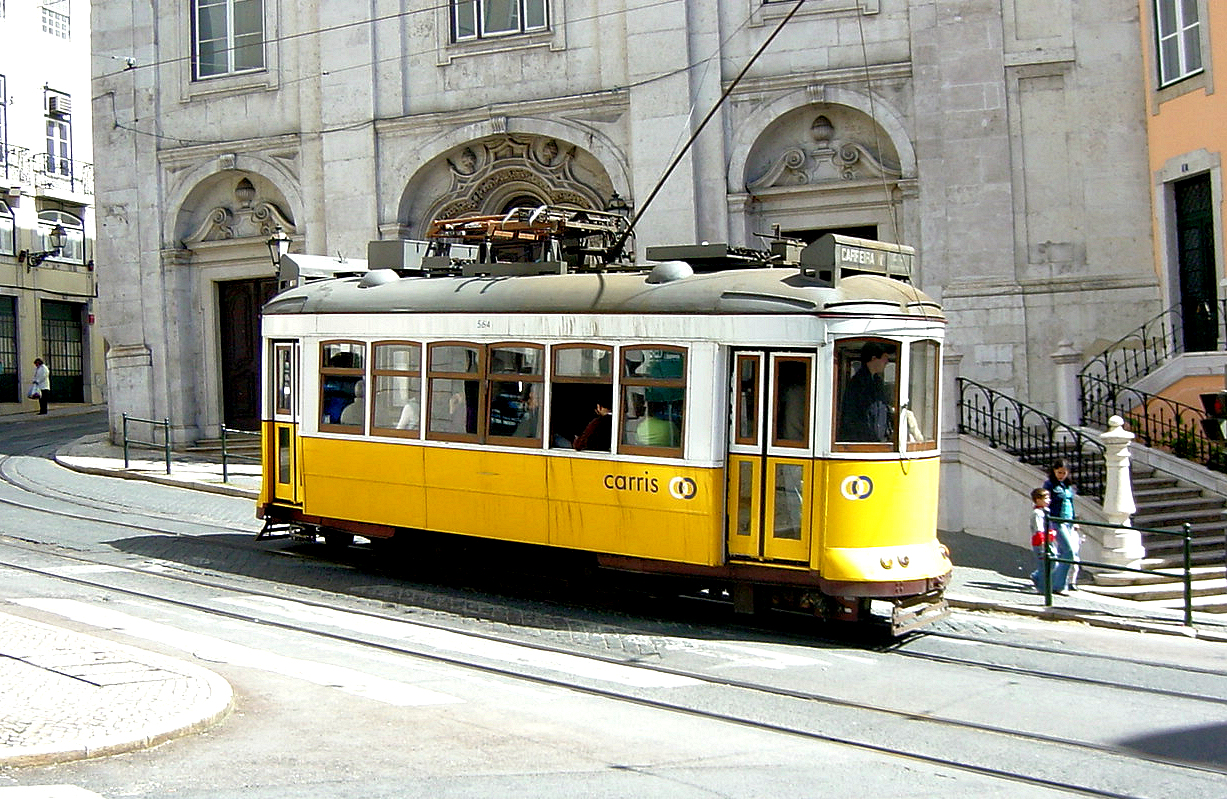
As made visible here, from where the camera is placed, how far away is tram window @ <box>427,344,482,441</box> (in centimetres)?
1314

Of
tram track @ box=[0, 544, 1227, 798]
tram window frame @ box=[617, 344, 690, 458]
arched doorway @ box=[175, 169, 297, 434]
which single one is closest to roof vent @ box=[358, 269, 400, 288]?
tram window frame @ box=[617, 344, 690, 458]

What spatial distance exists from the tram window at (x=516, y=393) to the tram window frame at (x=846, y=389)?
112 inches

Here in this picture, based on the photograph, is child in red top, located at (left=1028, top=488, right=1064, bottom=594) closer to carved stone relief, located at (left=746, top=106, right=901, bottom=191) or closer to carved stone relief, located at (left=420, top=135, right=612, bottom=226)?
carved stone relief, located at (left=746, top=106, right=901, bottom=191)

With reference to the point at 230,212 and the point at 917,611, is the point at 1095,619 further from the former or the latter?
the point at 230,212

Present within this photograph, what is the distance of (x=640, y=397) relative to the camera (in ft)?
39.4

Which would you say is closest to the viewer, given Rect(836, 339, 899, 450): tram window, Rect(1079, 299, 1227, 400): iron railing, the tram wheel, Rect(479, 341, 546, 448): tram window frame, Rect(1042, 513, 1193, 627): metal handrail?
Rect(836, 339, 899, 450): tram window

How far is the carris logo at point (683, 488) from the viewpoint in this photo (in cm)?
1162

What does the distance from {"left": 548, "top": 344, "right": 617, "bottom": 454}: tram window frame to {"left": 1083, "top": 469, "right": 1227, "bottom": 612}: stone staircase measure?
21.2ft

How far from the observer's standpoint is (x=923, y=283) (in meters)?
21.4

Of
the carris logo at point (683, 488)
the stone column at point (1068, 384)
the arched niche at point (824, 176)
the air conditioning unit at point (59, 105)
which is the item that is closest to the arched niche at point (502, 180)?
the arched niche at point (824, 176)

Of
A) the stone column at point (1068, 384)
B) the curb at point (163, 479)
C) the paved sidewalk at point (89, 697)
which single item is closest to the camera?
the paved sidewalk at point (89, 697)

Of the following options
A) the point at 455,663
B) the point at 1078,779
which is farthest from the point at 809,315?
the point at 1078,779

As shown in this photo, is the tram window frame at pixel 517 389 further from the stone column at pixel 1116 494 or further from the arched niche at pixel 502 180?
the arched niche at pixel 502 180

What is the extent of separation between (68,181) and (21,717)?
3858cm
